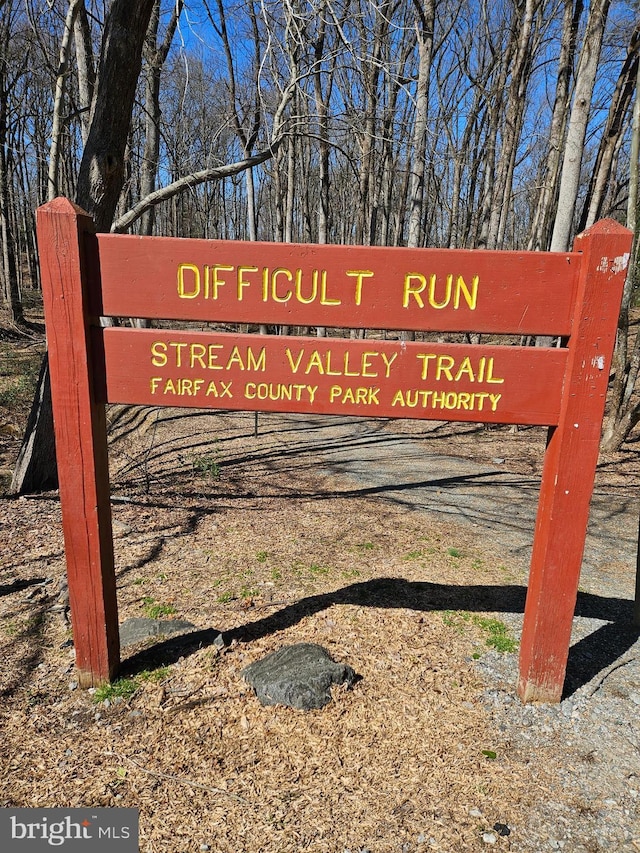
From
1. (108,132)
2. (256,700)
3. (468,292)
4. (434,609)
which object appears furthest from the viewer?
(108,132)

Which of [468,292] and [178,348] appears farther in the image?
[178,348]

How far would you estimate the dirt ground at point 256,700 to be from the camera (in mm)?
2189

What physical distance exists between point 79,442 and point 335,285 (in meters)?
1.47

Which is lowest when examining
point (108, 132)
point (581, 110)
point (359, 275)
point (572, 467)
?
point (572, 467)

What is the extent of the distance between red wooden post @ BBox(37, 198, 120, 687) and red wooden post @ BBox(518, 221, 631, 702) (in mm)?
2258

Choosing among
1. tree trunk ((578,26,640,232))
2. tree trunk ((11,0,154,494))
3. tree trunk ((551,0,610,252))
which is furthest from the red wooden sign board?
tree trunk ((578,26,640,232))

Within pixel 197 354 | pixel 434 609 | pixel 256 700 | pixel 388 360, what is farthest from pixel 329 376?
pixel 434 609

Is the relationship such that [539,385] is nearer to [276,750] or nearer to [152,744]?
[276,750]

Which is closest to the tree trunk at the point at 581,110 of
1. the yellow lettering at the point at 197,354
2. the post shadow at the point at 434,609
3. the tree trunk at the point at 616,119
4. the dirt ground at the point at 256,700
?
the tree trunk at the point at 616,119

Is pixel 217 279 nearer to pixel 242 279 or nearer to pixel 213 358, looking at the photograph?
pixel 242 279

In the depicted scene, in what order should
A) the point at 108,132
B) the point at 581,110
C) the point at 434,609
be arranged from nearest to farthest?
the point at 434,609
the point at 108,132
the point at 581,110

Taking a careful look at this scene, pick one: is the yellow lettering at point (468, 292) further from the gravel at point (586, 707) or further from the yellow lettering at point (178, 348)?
the gravel at point (586, 707)

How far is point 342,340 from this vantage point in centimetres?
244

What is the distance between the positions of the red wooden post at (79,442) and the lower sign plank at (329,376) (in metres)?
0.12
